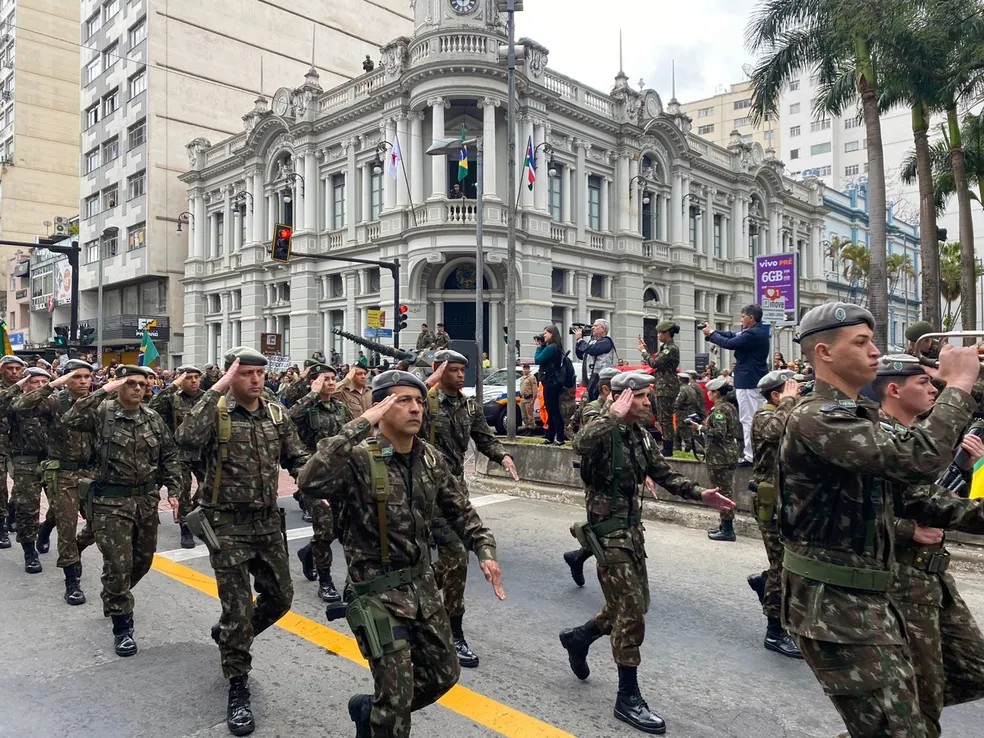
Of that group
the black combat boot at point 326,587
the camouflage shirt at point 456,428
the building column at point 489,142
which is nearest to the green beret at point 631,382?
the camouflage shirt at point 456,428

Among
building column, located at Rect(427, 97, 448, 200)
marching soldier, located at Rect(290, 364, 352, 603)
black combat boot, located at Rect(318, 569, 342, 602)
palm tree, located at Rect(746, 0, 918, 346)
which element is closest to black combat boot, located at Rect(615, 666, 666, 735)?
marching soldier, located at Rect(290, 364, 352, 603)

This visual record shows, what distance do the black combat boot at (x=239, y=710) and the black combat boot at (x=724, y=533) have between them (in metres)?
5.74

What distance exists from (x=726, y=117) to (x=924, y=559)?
3752 inches

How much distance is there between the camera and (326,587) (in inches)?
253

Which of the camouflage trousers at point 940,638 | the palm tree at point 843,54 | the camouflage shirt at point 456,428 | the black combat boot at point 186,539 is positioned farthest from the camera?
the palm tree at point 843,54

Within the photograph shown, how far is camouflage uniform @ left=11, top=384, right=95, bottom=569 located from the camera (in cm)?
689

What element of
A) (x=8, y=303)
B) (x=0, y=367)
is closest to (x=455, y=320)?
(x=0, y=367)

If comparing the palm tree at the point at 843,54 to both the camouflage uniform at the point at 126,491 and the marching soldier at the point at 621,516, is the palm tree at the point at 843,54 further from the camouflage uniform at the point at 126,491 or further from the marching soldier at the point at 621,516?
the camouflage uniform at the point at 126,491

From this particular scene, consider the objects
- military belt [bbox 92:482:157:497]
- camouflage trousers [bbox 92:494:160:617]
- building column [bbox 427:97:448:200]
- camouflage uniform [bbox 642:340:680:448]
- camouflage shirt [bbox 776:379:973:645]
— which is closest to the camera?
camouflage shirt [bbox 776:379:973:645]

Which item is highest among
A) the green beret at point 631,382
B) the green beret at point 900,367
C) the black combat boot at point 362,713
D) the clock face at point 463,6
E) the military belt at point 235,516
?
the clock face at point 463,6

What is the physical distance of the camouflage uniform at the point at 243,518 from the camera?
4.34 m

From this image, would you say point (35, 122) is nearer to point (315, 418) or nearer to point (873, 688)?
point (315, 418)

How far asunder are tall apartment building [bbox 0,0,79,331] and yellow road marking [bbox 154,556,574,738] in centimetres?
6104

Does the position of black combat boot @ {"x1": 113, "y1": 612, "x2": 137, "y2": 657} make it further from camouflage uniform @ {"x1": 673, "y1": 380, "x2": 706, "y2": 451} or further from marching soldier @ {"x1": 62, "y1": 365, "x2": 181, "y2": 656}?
camouflage uniform @ {"x1": 673, "y1": 380, "x2": 706, "y2": 451}
